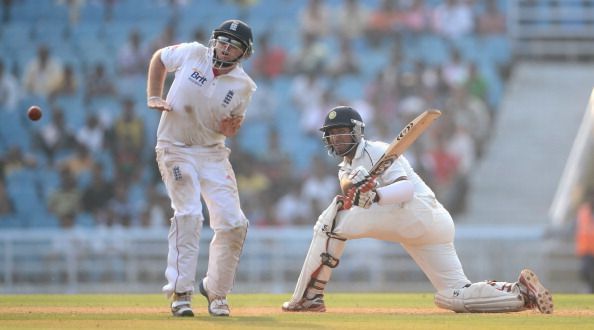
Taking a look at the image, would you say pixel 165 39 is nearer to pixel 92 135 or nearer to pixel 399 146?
pixel 92 135

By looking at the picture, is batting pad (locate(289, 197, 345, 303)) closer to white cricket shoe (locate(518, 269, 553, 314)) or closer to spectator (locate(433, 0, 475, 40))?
white cricket shoe (locate(518, 269, 553, 314))

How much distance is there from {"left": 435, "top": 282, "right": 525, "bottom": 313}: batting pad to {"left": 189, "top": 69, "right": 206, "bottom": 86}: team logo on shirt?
7.54 ft

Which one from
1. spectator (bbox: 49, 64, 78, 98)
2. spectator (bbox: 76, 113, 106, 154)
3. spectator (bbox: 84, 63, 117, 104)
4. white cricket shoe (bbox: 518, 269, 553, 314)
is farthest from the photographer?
spectator (bbox: 49, 64, 78, 98)

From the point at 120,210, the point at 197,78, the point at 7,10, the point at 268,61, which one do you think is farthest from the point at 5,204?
the point at 197,78

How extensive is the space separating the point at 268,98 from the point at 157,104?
11012 millimetres

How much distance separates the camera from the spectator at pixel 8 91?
21.3 metres

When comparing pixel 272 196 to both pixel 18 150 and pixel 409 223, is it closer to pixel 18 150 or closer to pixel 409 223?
pixel 18 150

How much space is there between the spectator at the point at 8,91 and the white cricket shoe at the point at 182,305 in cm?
1253

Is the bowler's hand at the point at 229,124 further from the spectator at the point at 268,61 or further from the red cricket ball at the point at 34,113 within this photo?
the spectator at the point at 268,61

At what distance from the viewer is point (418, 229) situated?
9711 mm

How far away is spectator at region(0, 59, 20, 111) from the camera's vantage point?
21344mm

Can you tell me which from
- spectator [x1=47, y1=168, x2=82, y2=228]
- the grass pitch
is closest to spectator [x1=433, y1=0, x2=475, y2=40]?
spectator [x1=47, y1=168, x2=82, y2=228]

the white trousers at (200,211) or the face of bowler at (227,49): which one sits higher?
the face of bowler at (227,49)

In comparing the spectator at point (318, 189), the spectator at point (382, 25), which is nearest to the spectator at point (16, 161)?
the spectator at point (318, 189)
